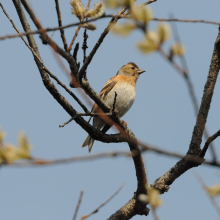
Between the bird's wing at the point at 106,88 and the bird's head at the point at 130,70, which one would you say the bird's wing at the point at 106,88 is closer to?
the bird's wing at the point at 106,88

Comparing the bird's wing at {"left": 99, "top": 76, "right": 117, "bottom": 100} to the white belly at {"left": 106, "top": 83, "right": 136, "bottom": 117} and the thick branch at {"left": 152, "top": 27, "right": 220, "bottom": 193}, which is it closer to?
the white belly at {"left": 106, "top": 83, "right": 136, "bottom": 117}

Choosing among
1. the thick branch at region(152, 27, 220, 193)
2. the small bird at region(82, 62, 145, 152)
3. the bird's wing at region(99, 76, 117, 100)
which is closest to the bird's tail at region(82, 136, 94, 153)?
the small bird at region(82, 62, 145, 152)

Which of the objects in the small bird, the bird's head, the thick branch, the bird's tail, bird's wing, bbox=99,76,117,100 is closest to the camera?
the thick branch

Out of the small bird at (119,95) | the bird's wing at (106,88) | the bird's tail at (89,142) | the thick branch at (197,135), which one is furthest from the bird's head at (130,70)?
the thick branch at (197,135)

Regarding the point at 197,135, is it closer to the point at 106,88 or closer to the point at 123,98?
the point at 123,98

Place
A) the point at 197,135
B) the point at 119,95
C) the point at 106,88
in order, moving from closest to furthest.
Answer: the point at 197,135 → the point at 119,95 → the point at 106,88

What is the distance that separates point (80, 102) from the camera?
5105mm

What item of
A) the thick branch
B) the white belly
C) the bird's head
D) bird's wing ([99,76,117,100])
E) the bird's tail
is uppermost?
the bird's head

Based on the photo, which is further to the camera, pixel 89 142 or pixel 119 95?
pixel 119 95

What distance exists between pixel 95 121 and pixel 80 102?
12.8 feet

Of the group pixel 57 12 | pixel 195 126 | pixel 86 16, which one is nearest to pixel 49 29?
pixel 86 16

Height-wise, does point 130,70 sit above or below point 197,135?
above

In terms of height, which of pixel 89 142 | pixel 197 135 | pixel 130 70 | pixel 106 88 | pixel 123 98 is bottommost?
pixel 197 135

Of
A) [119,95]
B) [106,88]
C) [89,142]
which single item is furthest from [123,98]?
[89,142]
